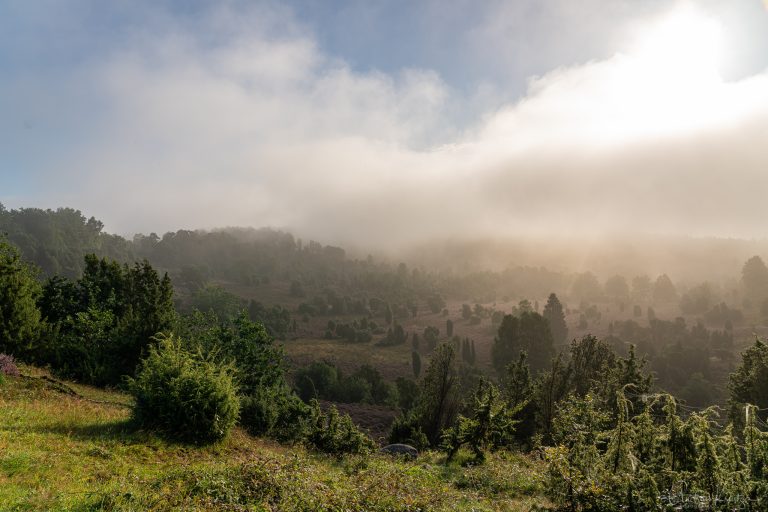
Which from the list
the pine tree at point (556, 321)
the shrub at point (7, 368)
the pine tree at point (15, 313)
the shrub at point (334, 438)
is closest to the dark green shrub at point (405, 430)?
the shrub at point (334, 438)

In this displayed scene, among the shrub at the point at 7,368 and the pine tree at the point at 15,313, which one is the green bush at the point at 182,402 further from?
the pine tree at the point at 15,313

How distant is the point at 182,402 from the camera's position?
→ 16234 mm

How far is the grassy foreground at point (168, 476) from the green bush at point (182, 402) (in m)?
0.67

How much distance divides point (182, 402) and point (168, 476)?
523 centimetres

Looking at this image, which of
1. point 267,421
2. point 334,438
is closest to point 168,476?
point 334,438

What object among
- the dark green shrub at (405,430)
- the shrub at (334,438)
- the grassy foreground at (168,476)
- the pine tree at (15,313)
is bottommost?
the dark green shrub at (405,430)

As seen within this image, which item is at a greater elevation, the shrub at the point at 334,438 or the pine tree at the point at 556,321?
the pine tree at the point at 556,321

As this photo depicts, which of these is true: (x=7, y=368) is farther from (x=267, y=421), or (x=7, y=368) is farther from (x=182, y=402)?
(x=267, y=421)

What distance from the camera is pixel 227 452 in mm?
16984

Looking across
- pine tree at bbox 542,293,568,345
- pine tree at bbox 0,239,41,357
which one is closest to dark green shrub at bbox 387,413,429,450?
pine tree at bbox 0,239,41,357

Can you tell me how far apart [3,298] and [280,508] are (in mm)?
28144

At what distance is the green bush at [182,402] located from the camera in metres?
16.4

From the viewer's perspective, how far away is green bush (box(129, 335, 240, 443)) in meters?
16.4

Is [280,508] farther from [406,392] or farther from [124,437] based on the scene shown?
[406,392]
